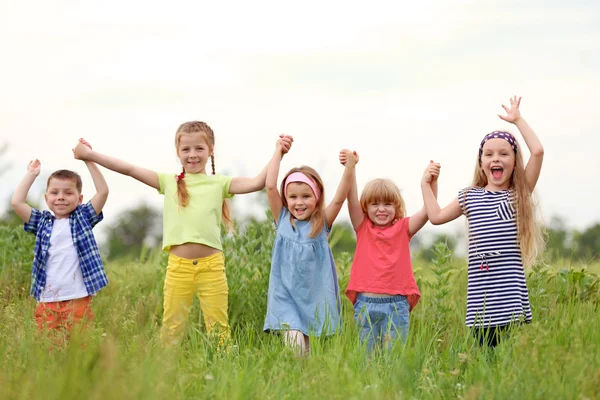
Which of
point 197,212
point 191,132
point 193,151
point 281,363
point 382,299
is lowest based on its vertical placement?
point 281,363

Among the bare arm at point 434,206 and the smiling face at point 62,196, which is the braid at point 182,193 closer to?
the smiling face at point 62,196

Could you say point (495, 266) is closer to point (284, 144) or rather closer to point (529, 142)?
point (529, 142)

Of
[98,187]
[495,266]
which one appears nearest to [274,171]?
[98,187]

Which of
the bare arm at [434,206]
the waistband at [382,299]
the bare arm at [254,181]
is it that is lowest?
the waistband at [382,299]

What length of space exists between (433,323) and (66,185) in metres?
3.08

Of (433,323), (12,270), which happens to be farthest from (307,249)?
(12,270)

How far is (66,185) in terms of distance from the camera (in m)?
5.85

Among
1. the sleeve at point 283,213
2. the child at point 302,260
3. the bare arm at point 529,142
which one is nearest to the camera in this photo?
the bare arm at point 529,142

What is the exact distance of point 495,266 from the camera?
525cm

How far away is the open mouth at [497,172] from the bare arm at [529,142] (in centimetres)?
18

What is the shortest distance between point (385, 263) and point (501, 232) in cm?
→ 83

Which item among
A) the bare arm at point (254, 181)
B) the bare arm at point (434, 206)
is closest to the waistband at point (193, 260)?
the bare arm at point (254, 181)

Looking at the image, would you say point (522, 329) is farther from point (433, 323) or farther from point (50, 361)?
point (50, 361)

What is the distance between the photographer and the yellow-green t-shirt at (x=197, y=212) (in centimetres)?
→ 562
